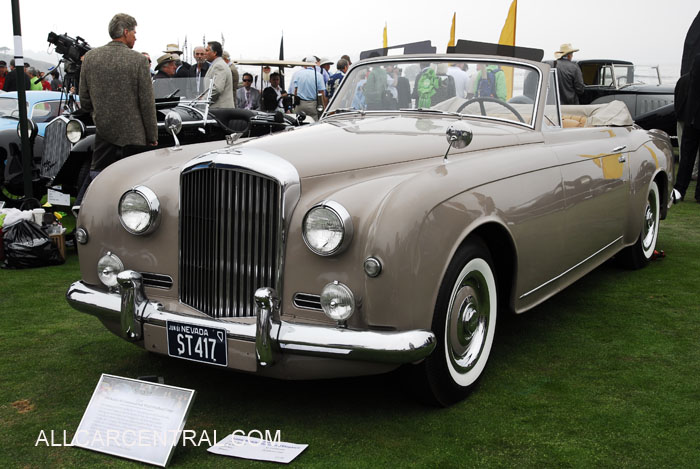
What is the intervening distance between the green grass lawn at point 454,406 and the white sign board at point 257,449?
0.11 feet

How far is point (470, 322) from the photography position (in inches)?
126

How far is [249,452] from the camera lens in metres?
2.71

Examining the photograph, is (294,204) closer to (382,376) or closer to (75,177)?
(382,376)

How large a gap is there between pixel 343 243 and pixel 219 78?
7.21 metres

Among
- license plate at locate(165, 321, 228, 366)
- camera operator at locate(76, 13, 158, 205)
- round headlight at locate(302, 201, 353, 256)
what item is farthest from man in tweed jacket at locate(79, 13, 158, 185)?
round headlight at locate(302, 201, 353, 256)

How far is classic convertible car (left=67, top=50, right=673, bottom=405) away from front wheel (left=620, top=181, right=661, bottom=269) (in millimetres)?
1529

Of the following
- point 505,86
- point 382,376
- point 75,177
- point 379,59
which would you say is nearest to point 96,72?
point 75,177

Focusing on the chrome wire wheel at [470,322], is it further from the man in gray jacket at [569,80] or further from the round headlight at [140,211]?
the man in gray jacket at [569,80]

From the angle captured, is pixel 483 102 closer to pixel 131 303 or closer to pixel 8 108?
pixel 131 303

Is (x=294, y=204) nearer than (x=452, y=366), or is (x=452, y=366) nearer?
(x=294, y=204)

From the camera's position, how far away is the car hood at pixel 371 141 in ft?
10.5

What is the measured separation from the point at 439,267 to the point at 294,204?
633 millimetres

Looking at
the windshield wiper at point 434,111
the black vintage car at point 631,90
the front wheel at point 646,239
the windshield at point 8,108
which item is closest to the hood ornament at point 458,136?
the windshield wiper at point 434,111

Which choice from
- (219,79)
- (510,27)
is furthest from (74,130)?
(510,27)
